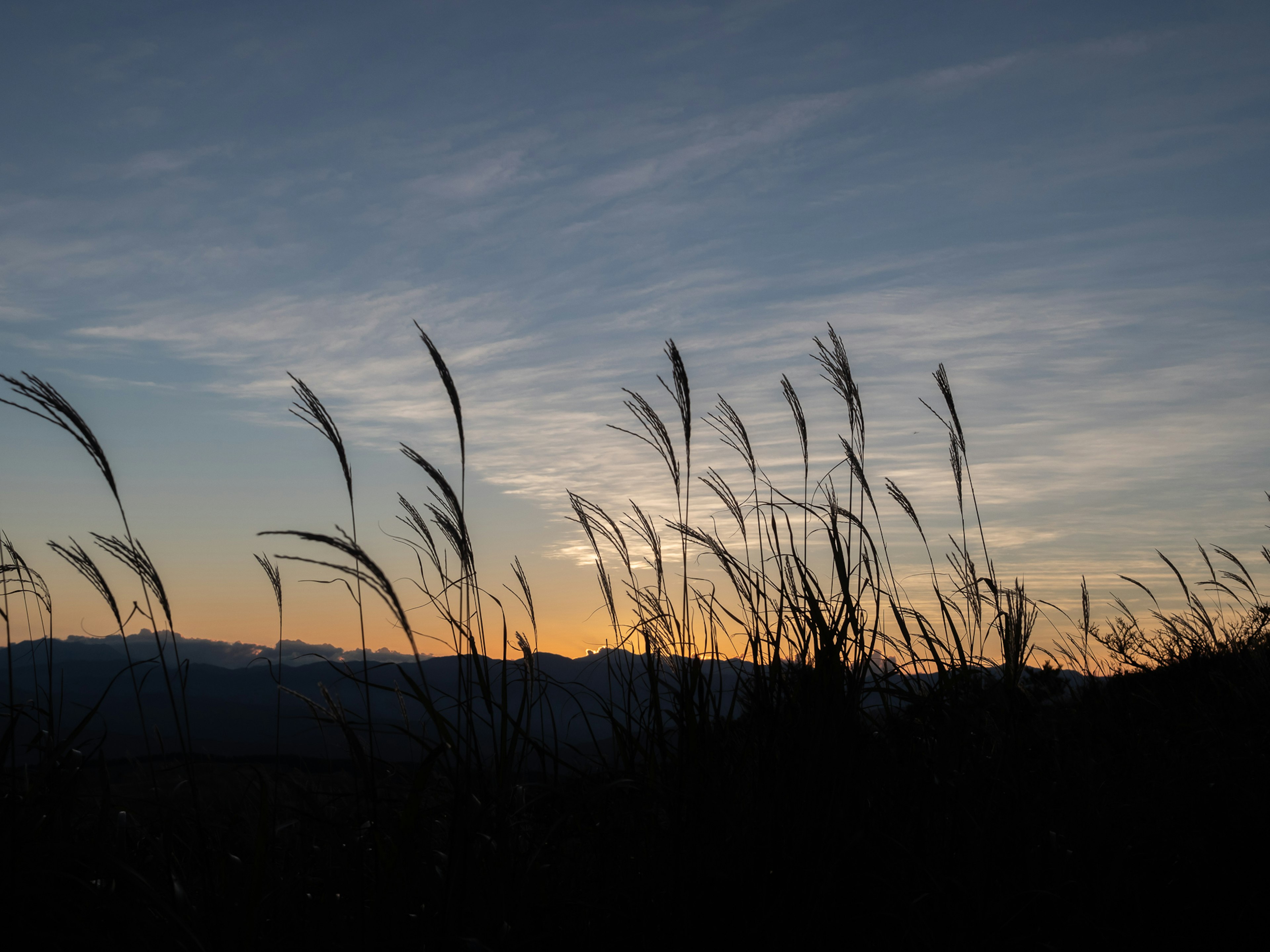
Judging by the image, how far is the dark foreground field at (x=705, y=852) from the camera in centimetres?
165

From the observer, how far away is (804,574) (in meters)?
2.43

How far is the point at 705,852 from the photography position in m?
1.83

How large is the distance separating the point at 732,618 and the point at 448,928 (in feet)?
5.32

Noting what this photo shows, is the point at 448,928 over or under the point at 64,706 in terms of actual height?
under

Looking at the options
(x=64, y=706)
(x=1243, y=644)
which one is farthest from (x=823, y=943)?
(x=1243, y=644)

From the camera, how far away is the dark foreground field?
1.65 meters

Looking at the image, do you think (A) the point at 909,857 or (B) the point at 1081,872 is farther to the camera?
(B) the point at 1081,872

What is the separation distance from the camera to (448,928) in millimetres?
1515

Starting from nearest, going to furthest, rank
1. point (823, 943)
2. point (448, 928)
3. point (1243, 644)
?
point (448, 928), point (823, 943), point (1243, 644)

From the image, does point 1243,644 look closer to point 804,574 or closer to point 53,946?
point 804,574

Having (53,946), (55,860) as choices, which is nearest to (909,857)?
(53,946)

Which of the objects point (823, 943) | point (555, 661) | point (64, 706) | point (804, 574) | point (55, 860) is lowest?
point (823, 943)

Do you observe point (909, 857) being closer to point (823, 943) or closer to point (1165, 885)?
point (823, 943)

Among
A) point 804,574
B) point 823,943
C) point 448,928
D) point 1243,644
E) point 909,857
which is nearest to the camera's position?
point 448,928
